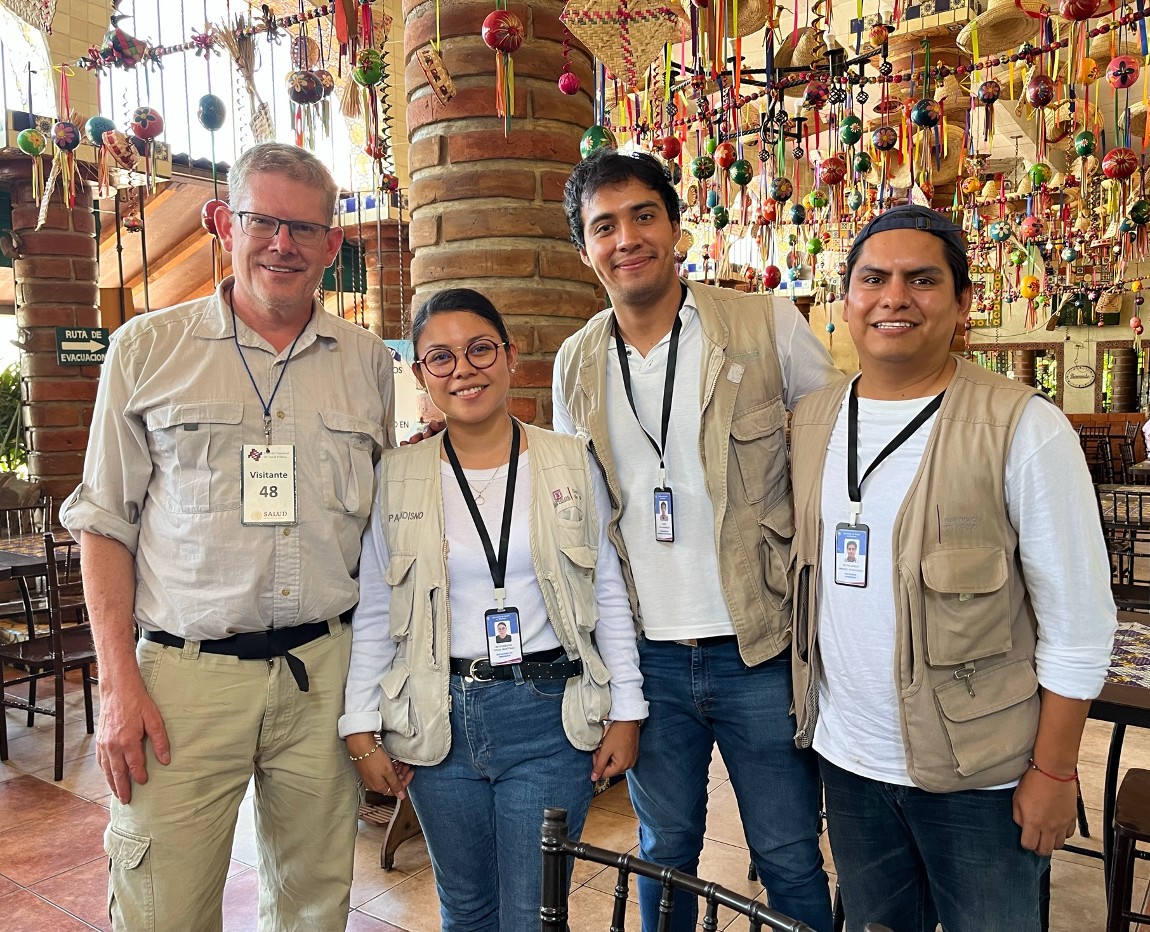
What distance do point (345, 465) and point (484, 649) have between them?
17.9 inches

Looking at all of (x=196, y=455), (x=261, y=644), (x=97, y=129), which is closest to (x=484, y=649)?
(x=261, y=644)

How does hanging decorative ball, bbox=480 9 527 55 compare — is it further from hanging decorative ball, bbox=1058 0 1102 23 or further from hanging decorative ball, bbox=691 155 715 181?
hanging decorative ball, bbox=691 155 715 181

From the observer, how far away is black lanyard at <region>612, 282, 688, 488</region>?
5.65 ft

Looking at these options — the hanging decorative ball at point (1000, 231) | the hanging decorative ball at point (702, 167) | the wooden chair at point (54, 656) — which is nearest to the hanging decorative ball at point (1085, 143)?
the hanging decorative ball at point (702, 167)

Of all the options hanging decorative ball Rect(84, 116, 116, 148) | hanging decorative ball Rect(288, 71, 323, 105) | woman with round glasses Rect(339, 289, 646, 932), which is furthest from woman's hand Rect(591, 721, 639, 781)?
hanging decorative ball Rect(84, 116, 116, 148)

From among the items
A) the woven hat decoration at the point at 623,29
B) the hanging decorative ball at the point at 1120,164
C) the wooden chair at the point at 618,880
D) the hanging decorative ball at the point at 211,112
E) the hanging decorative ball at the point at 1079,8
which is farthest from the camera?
the hanging decorative ball at the point at 1120,164

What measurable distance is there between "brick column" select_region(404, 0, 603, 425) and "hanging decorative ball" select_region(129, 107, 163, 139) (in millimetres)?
883

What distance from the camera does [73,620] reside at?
5.74 m

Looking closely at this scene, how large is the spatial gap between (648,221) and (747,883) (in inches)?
80.9

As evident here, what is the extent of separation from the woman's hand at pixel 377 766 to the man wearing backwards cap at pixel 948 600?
0.77m

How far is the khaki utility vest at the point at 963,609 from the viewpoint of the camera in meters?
1.35

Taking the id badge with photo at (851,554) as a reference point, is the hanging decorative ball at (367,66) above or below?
above

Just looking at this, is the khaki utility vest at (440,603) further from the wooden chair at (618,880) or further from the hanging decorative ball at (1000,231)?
the hanging decorative ball at (1000,231)

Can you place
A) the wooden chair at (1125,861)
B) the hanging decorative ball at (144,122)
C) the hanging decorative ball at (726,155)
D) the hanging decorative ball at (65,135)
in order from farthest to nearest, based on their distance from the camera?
the hanging decorative ball at (726,155), the hanging decorative ball at (65,135), the hanging decorative ball at (144,122), the wooden chair at (1125,861)
